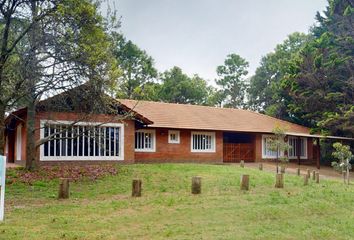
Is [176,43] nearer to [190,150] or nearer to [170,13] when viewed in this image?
[190,150]

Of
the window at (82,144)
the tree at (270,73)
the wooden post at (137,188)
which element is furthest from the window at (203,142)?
the tree at (270,73)

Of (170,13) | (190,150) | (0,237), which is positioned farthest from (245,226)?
(190,150)

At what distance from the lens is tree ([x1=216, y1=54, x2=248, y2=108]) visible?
59.8 m

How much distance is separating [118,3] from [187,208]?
10.6m

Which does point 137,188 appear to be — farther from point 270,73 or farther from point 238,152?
point 270,73

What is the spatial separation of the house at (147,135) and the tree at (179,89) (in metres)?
16.6

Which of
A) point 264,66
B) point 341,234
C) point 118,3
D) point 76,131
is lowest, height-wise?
point 341,234

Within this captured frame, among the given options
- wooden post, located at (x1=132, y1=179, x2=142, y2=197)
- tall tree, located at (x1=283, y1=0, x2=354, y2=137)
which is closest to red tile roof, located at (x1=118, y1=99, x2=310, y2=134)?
tall tree, located at (x1=283, y1=0, x2=354, y2=137)

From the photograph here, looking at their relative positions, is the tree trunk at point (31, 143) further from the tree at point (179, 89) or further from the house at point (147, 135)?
the tree at point (179, 89)

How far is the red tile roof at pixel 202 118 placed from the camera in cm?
3016

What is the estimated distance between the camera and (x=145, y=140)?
94.7ft

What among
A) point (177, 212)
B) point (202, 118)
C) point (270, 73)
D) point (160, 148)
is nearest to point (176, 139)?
point (160, 148)

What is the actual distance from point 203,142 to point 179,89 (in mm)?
22995

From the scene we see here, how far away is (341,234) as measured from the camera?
9992 mm
